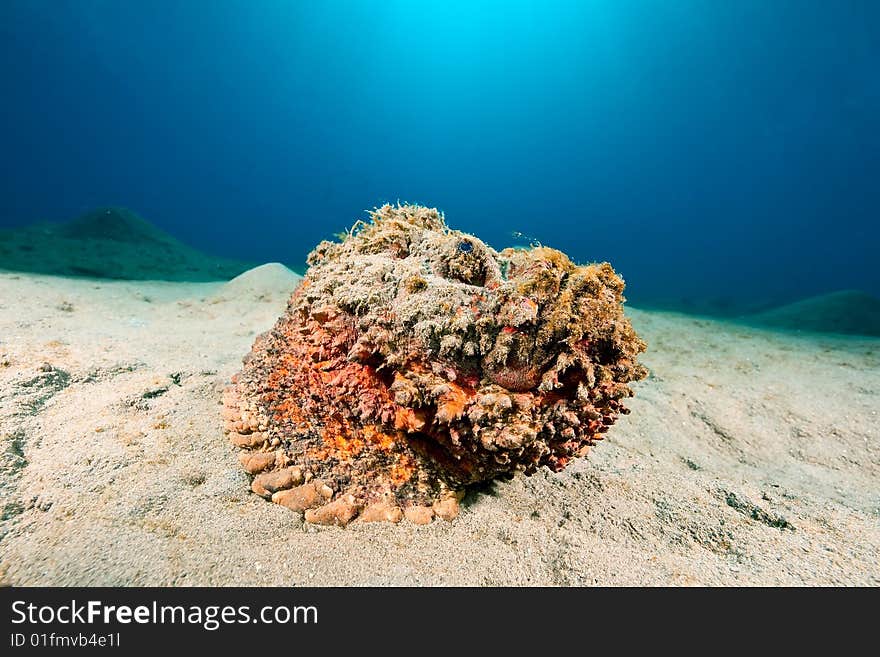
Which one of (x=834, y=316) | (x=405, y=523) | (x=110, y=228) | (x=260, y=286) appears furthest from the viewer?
(x=110, y=228)

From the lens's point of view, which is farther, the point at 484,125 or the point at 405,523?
the point at 484,125

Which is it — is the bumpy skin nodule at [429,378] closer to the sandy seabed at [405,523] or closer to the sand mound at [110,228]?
→ the sandy seabed at [405,523]

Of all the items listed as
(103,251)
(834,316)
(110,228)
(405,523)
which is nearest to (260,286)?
(405,523)

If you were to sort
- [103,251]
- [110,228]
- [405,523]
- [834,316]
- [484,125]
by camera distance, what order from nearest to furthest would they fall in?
1. [405,523]
2. [834,316]
3. [103,251]
4. [110,228]
5. [484,125]

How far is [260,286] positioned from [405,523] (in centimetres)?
746

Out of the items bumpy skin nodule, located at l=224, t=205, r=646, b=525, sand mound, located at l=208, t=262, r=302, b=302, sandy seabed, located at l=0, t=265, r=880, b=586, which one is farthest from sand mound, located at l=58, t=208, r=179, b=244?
bumpy skin nodule, located at l=224, t=205, r=646, b=525

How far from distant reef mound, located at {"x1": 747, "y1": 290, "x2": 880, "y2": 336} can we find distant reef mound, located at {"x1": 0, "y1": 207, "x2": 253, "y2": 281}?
58.2 ft

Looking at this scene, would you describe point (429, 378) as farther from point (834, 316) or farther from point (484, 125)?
point (484, 125)

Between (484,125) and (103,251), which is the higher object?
(484,125)

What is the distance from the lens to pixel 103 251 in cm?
1384

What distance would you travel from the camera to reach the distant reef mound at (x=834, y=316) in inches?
394

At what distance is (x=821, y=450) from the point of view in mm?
3904
